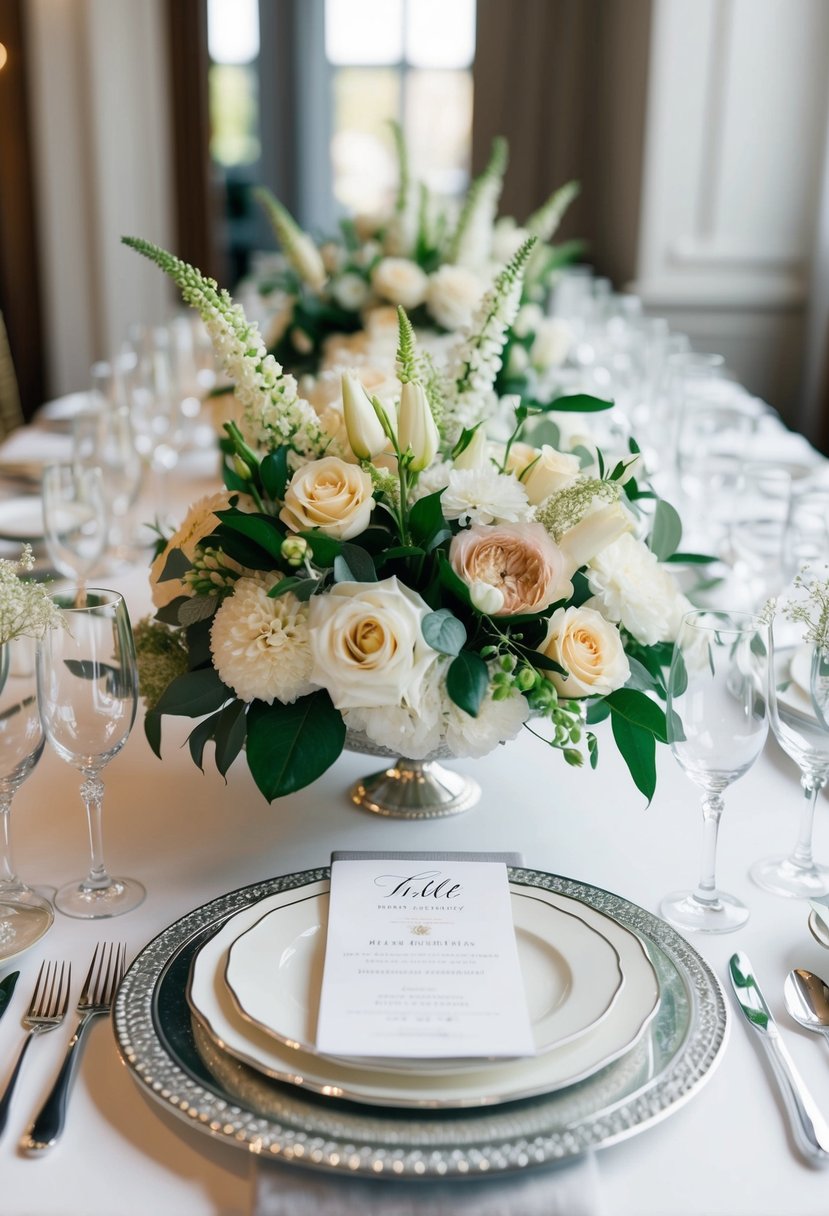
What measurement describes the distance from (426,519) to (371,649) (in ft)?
0.43

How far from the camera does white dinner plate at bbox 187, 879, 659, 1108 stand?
2.21 feet

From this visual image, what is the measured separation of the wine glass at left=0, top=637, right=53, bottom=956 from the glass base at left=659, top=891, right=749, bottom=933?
0.46 metres

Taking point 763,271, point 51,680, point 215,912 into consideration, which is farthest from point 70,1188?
point 763,271

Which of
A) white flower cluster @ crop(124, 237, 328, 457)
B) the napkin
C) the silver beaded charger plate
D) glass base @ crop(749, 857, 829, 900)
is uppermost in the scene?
white flower cluster @ crop(124, 237, 328, 457)

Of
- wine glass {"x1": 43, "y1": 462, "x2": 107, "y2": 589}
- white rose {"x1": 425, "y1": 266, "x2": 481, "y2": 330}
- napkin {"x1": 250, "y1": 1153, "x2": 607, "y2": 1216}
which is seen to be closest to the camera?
napkin {"x1": 250, "y1": 1153, "x2": 607, "y2": 1216}

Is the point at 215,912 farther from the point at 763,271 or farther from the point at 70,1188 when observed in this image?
the point at 763,271

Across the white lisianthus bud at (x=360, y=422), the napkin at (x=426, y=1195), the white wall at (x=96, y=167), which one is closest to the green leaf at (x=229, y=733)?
the white lisianthus bud at (x=360, y=422)

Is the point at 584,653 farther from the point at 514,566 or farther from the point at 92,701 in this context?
the point at 92,701

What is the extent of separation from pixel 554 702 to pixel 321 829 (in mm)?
272

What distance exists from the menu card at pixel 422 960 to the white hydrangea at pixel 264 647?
5.4 inches

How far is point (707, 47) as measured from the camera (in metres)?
4.48

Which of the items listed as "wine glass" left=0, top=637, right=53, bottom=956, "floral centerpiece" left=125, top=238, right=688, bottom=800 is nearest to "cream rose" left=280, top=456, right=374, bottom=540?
"floral centerpiece" left=125, top=238, right=688, bottom=800

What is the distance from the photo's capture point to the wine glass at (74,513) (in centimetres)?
156

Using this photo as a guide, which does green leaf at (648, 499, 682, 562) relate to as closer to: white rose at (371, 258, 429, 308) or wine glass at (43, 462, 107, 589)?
wine glass at (43, 462, 107, 589)
